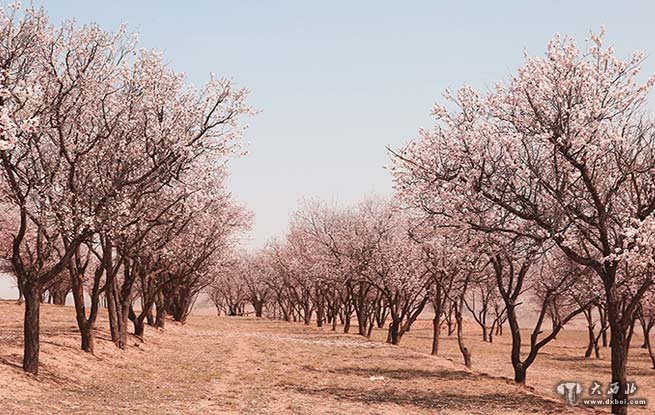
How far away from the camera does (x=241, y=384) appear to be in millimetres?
24312

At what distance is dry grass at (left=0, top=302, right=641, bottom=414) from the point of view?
1886 centimetres

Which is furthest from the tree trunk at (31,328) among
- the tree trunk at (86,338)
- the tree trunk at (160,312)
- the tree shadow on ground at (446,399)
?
the tree trunk at (160,312)

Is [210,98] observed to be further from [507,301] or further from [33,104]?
[507,301]

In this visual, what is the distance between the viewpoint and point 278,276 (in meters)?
93.5

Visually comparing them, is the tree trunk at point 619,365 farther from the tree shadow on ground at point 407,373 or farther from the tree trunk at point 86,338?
the tree trunk at point 86,338

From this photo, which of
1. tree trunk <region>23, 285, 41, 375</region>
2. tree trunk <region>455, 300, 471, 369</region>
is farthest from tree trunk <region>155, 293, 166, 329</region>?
tree trunk <region>23, 285, 41, 375</region>

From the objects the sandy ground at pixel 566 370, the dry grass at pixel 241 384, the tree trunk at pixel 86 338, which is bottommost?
the sandy ground at pixel 566 370

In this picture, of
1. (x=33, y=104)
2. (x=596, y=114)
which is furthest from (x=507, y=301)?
Answer: (x=33, y=104)

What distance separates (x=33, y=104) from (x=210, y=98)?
20.1 feet

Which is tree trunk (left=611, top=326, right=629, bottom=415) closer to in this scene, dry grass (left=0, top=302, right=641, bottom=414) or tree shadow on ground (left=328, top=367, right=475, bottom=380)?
dry grass (left=0, top=302, right=641, bottom=414)

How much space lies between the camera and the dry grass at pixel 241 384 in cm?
1886

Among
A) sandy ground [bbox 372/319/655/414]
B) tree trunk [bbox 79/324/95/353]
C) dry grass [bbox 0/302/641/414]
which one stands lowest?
sandy ground [bbox 372/319/655/414]

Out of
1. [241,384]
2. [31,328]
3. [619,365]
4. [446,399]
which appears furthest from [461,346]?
[31,328]

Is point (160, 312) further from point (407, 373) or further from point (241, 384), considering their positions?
point (241, 384)
